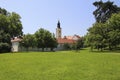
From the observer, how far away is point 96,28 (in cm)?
7438

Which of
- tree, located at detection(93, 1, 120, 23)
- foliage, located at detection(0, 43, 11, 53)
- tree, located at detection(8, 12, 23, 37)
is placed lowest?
foliage, located at detection(0, 43, 11, 53)

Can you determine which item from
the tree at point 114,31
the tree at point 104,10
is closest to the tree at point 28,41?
the tree at point 104,10

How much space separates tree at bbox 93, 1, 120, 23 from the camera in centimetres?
8356

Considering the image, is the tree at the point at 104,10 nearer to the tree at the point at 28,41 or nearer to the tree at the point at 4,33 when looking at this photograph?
the tree at the point at 28,41

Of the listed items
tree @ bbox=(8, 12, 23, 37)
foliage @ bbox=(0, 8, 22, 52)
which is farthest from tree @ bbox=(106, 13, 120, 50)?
tree @ bbox=(8, 12, 23, 37)

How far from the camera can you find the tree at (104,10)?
274ft

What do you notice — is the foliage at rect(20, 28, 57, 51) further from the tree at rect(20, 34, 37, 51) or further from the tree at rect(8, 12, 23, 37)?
the tree at rect(8, 12, 23, 37)

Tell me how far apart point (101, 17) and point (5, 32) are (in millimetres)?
28938

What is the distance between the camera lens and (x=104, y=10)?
84.2m

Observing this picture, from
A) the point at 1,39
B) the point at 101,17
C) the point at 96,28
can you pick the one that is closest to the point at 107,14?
the point at 101,17

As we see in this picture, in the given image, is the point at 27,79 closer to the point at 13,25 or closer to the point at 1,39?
the point at 1,39

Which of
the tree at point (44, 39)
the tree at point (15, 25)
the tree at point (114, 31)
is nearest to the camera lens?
the tree at point (114, 31)

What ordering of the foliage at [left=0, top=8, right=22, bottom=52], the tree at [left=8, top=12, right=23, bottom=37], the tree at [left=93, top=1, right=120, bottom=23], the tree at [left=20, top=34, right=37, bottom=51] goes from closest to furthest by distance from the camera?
the foliage at [left=0, top=8, right=22, bottom=52] → the tree at [left=8, top=12, right=23, bottom=37] → the tree at [left=93, top=1, right=120, bottom=23] → the tree at [left=20, top=34, right=37, bottom=51]

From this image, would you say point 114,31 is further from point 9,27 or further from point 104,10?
point 9,27
